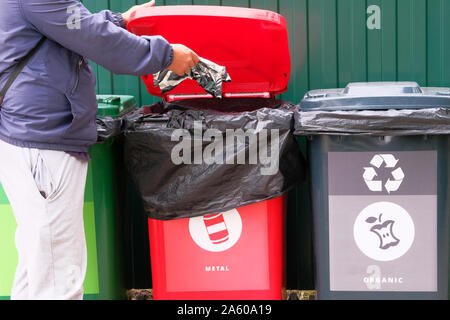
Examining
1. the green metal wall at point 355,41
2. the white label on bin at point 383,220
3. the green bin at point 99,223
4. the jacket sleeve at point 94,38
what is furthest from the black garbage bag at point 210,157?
A: the green metal wall at point 355,41

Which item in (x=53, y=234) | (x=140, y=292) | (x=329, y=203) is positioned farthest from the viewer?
(x=140, y=292)

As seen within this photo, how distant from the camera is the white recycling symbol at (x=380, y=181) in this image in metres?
2.64

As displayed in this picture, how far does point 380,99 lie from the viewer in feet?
8.63

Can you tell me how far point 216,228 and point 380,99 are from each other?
2.99 feet

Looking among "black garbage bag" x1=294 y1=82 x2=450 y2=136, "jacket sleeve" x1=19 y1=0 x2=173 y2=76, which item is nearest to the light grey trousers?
"jacket sleeve" x1=19 y1=0 x2=173 y2=76

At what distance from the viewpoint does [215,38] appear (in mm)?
2898

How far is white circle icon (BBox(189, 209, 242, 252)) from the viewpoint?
284 centimetres

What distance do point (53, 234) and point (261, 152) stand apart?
38.4 inches

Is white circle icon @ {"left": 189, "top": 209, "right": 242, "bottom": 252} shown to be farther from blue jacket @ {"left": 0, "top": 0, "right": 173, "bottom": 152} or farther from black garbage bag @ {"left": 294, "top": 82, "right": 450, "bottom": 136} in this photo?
blue jacket @ {"left": 0, "top": 0, "right": 173, "bottom": 152}

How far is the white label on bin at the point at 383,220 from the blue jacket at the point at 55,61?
38.7 inches

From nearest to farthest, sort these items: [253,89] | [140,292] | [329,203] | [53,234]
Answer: [53,234] → [329,203] → [253,89] → [140,292]

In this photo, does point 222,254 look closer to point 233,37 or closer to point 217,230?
point 217,230

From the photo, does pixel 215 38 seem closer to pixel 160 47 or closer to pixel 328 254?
pixel 160 47
